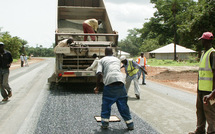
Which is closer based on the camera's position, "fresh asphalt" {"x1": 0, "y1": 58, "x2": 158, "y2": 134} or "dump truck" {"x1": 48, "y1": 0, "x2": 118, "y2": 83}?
"fresh asphalt" {"x1": 0, "y1": 58, "x2": 158, "y2": 134}

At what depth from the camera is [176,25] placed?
46406mm

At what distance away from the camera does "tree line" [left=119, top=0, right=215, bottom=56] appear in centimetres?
1770

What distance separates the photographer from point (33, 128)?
4.75 meters

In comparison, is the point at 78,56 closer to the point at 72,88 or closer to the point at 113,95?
the point at 72,88

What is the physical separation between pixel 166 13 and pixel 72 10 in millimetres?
48755

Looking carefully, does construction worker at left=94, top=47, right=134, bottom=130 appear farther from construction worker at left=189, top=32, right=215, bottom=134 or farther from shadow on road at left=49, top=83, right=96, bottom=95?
shadow on road at left=49, top=83, right=96, bottom=95

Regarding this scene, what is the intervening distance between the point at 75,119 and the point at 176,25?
4417 centimetres

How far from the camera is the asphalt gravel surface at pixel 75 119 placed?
183 inches

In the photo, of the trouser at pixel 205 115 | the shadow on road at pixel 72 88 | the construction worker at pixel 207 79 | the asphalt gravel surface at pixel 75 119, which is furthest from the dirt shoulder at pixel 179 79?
the construction worker at pixel 207 79

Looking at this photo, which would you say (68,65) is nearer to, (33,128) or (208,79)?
(33,128)

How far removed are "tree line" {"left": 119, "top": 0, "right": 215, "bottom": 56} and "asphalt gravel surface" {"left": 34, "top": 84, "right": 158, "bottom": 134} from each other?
1297 centimetres

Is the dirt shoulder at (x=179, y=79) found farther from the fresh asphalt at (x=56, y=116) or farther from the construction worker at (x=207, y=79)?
the construction worker at (x=207, y=79)

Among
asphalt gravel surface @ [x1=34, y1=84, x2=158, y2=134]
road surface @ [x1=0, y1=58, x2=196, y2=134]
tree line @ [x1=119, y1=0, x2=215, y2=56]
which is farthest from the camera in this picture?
tree line @ [x1=119, y1=0, x2=215, y2=56]

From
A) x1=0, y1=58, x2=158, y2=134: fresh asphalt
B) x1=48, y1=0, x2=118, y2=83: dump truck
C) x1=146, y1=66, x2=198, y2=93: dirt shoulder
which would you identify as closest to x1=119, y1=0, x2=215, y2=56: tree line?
x1=146, y1=66, x2=198, y2=93: dirt shoulder
